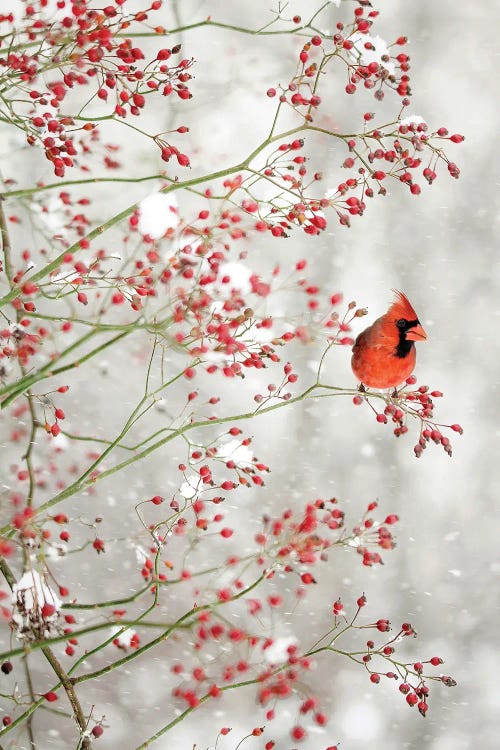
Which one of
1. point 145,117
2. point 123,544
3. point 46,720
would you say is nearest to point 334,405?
point 123,544

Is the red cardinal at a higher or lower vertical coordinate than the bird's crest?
lower

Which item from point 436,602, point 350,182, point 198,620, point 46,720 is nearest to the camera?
point 198,620

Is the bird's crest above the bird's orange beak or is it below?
above

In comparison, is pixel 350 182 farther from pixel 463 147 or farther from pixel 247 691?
pixel 247 691

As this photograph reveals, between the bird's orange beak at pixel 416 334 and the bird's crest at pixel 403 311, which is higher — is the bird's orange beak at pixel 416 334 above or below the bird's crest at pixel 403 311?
below
